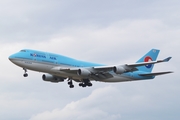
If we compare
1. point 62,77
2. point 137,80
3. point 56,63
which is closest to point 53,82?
point 62,77

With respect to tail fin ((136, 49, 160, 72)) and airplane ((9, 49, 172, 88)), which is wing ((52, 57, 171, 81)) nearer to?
airplane ((9, 49, 172, 88))

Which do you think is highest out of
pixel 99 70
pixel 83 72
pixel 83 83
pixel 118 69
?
pixel 99 70

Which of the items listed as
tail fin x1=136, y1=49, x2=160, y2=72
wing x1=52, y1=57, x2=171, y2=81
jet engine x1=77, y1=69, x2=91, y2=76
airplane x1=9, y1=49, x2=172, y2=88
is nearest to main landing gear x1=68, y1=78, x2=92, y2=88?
airplane x1=9, y1=49, x2=172, y2=88

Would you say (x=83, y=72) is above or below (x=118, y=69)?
below

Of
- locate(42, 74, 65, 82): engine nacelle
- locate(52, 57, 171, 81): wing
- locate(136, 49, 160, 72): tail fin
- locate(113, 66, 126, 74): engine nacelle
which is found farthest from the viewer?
locate(136, 49, 160, 72): tail fin

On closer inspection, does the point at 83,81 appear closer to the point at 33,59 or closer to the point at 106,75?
the point at 106,75

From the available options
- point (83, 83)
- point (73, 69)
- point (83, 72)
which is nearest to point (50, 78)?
point (83, 83)

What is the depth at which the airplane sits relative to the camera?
78375 millimetres

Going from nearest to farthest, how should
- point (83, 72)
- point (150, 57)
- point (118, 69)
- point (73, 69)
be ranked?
point (73, 69) < point (83, 72) < point (118, 69) < point (150, 57)

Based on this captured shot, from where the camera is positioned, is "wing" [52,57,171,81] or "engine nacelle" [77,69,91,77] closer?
"wing" [52,57,171,81]

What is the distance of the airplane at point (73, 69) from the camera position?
78375mm

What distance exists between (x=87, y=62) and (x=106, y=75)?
383cm

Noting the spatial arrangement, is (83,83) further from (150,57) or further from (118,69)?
(150,57)

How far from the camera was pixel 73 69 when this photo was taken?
8044 centimetres
